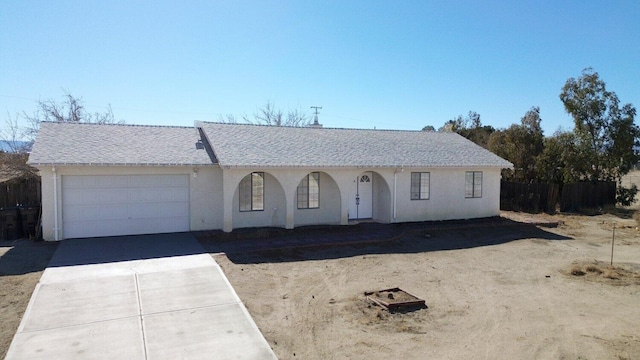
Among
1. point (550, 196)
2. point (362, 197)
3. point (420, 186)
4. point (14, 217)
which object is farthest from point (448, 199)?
point (14, 217)

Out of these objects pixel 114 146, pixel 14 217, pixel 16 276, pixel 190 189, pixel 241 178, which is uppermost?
pixel 114 146

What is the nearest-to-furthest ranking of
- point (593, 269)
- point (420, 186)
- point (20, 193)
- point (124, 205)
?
point (593, 269) < point (124, 205) < point (20, 193) < point (420, 186)

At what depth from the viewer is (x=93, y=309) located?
8.16m

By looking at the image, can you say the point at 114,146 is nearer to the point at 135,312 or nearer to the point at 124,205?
the point at 124,205

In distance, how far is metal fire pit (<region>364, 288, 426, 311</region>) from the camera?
8.72 m

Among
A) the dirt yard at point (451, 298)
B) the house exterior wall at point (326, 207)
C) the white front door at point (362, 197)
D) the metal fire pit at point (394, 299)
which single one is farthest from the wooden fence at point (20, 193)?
the metal fire pit at point (394, 299)

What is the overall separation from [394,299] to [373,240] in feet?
19.8

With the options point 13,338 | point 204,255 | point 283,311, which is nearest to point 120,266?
point 204,255

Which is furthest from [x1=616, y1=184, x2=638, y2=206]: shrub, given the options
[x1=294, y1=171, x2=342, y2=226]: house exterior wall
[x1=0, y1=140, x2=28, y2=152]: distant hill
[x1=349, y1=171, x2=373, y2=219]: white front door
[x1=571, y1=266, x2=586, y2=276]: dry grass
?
[x1=0, y1=140, x2=28, y2=152]: distant hill

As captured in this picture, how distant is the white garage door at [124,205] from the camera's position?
14.0 metres

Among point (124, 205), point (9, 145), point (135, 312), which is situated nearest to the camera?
point (135, 312)

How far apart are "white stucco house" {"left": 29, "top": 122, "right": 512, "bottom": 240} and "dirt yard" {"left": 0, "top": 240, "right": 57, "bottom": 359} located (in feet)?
3.43

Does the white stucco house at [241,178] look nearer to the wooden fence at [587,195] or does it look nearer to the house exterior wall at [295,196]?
the house exterior wall at [295,196]

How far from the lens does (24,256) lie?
1202 cm
